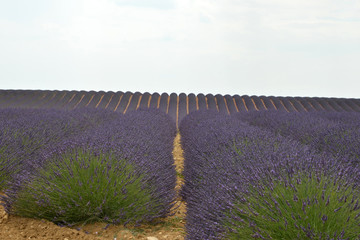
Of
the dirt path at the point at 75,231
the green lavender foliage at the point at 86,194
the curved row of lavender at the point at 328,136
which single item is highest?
the curved row of lavender at the point at 328,136

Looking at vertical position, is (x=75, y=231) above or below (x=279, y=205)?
below

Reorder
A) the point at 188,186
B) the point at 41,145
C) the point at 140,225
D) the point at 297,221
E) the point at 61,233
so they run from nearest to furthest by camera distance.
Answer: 1. the point at 297,221
2. the point at 61,233
3. the point at 140,225
4. the point at 188,186
5. the point at 41,145

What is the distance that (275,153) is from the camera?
9.05ft

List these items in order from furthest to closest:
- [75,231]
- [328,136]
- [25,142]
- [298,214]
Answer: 1. [328,136]
2. [25,142]
3. [75,231]
4. [298,214]

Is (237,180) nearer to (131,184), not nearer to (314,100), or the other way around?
(131,184)

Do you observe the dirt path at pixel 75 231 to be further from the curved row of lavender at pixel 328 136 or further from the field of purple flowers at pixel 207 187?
the curved row of lavender at pixel 328 136

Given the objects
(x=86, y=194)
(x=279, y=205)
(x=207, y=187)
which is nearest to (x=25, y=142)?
(x=86, y=194)

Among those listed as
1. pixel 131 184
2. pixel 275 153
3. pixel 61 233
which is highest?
pixel 275 153

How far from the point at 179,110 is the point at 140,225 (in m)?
9.68

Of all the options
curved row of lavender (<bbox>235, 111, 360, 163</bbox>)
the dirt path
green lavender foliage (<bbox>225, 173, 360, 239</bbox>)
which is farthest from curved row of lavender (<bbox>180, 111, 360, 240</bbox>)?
curved row of lavender (<bbox>235, 111, 360, 163</bbox>)

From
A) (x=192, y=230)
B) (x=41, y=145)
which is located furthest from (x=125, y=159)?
(x=41, y=145)

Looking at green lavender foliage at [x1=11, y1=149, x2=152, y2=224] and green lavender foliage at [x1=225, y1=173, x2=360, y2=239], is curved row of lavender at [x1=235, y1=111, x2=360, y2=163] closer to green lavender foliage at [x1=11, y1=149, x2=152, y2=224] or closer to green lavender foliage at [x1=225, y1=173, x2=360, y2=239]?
green lavender foliage at [x1=225, y1=173, x2=360, y2=239]

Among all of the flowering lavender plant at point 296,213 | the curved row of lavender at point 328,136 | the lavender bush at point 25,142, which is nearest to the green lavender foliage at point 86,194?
the lavender bush at point 25,142

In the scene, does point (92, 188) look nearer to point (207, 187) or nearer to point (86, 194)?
point (86, 194)
